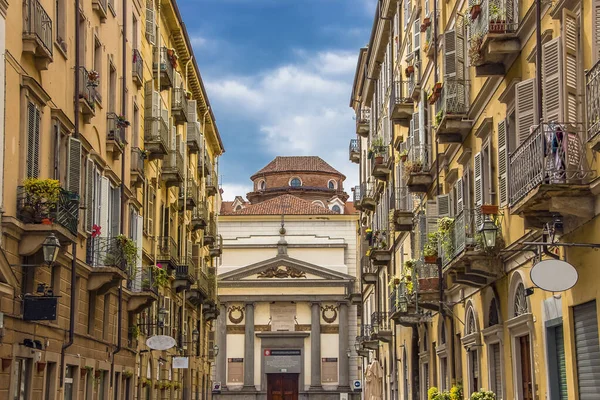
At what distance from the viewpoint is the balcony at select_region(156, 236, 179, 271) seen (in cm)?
3841

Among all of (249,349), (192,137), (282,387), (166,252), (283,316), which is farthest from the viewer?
(283,316)

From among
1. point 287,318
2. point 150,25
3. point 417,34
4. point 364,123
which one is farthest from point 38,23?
point 287,318

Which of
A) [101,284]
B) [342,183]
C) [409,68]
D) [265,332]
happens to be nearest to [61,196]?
[101,284]

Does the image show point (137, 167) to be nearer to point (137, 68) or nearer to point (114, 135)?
point (137, 68)

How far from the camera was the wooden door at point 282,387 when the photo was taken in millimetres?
86312

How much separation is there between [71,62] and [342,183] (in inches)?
3309

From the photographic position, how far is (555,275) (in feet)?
48.7

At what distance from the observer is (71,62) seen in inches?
939

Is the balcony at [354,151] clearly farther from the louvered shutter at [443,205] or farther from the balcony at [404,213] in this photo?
the louvered shutter at [443,205]

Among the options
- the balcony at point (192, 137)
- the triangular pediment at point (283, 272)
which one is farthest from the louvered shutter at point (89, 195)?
the triangular pediment at point (283, 272)

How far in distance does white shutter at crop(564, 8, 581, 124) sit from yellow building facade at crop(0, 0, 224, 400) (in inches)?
347

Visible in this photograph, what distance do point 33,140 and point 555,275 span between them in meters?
10.3

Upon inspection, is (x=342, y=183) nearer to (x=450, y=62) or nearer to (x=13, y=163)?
(x=450, y=62)

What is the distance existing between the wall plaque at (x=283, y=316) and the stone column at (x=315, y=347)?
64.0 inches
